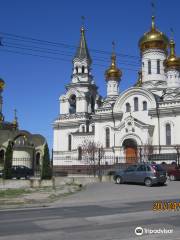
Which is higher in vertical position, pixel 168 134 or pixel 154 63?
pixel 154 63

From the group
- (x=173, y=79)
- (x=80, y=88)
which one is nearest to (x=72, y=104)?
(x=80, y=88)

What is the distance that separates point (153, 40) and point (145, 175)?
35430 mm

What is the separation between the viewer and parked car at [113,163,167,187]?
77.7ft

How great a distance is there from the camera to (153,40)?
5566 cm

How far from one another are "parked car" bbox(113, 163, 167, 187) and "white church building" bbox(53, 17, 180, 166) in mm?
15481

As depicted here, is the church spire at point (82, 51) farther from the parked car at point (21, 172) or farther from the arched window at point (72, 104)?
the parked car at point (21, 172)

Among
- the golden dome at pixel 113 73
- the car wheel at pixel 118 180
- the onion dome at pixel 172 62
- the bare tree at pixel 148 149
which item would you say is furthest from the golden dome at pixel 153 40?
the car wheel at pixel 118 180

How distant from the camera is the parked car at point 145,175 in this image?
23.7 metres

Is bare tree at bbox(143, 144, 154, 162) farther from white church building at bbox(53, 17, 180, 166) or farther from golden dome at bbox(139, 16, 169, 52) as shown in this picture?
golden dome at bbox(139, 16, 169, 52)

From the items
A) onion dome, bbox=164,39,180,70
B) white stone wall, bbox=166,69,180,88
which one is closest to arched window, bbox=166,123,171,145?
white stone wall, bbox=166,69,180,88

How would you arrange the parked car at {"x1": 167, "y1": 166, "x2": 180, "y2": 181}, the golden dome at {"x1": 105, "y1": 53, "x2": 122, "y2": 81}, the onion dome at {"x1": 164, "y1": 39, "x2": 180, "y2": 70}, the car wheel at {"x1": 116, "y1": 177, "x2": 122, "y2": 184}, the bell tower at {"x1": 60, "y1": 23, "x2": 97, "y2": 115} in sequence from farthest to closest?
the bell tower at {"x1": 60, "y1": 23, "x2": 97, "y2": 115}, the golden dome at {"x1": 105, "y1": 53, "x2": 122, "y2": 81}, the onion dome at {"x1": 164, "y1": 39, "x2": 180, "y2": 70}, the parked car at {"x1": 167, "y1": 166, "x2": 180, "y2": 181}, the car wheel at {"x1": 116, "y1": 177, "x2": 122, "y2": 184}

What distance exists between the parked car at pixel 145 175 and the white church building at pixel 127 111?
15481 millimetres

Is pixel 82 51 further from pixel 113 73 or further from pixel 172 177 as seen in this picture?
pixel 172 177

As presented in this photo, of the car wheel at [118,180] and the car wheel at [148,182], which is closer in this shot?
the car wheel at [148,182]
